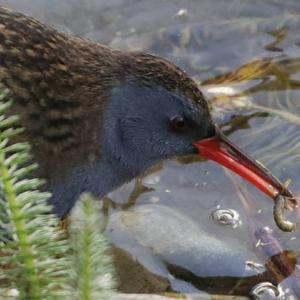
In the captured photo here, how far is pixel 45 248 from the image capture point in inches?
63.9

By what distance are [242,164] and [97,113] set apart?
26.2 inches

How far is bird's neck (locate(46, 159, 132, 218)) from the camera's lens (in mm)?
3330

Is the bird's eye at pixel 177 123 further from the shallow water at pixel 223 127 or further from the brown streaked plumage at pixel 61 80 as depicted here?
the shallow water at pixel 223 127

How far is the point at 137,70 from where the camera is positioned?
339 cm

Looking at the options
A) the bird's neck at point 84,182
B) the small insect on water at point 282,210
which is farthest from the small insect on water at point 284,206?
the bird's neck at point 84,182

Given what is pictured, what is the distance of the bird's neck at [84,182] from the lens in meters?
3.33

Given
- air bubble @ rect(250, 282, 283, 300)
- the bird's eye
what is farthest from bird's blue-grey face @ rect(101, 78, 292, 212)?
air bubble @ rect(250, 282, 283, 300)

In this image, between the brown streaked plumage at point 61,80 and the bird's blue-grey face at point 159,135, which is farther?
the bird's blue-grey face at point 159,135

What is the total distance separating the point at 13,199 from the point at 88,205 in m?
0.16

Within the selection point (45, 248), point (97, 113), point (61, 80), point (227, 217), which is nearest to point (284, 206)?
point (227, 217)

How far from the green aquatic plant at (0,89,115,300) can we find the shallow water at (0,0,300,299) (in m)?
1.77

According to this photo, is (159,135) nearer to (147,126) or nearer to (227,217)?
(147,126)

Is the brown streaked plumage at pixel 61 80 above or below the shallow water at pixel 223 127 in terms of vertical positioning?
above

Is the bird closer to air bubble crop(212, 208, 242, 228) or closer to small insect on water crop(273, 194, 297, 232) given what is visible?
small insect on water crop(273, 194, 297, 232)
